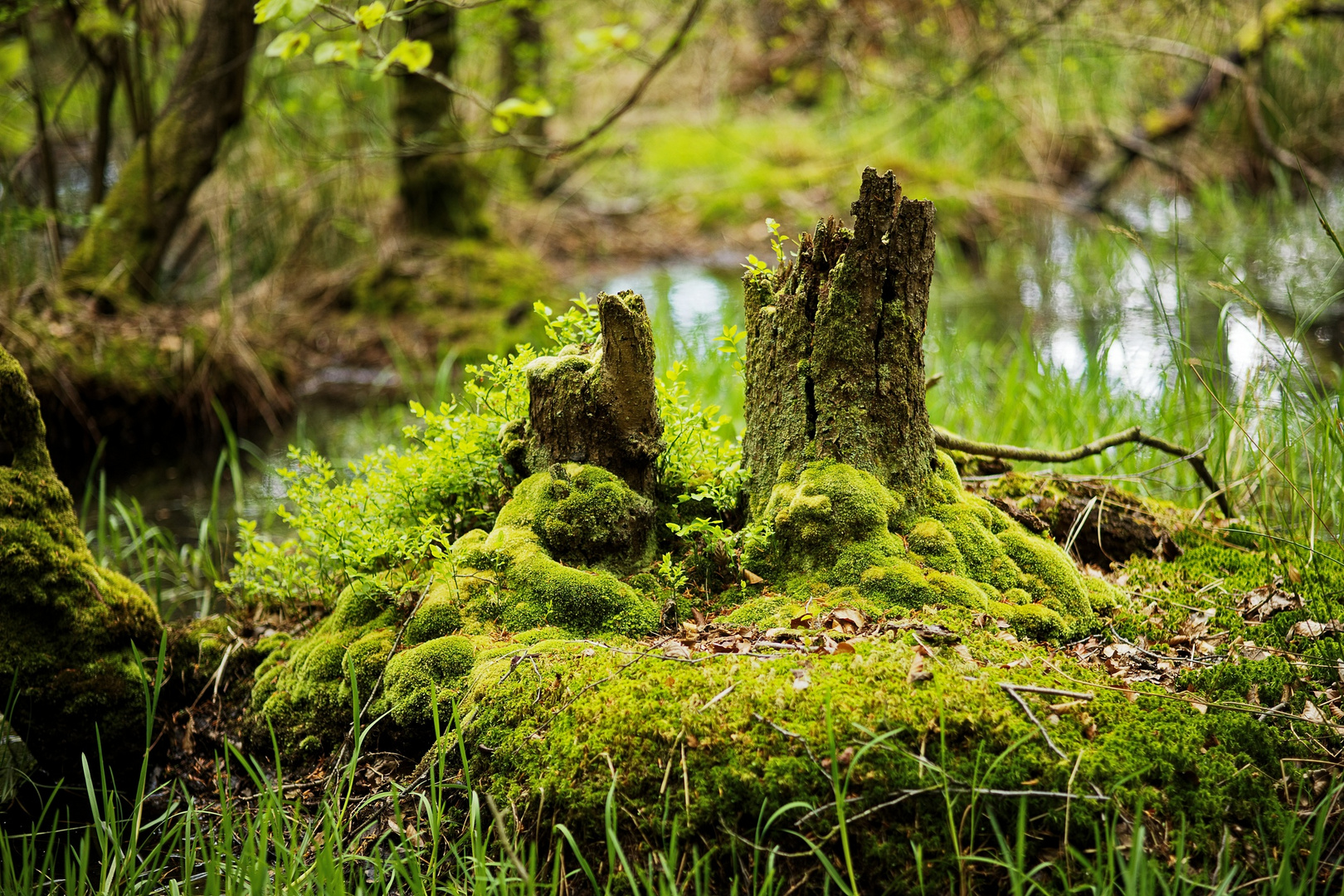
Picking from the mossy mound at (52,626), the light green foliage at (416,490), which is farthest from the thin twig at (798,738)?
the mossy mound at (52,626)

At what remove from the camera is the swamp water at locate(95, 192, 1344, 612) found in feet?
15.3

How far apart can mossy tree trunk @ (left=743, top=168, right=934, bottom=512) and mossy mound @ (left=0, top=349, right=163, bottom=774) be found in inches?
90.3

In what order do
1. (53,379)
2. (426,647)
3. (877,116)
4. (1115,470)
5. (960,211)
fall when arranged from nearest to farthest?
1. (426,647)
2. (1115,470)
3. (53,379)
4. (960,211)
5. (877,116)

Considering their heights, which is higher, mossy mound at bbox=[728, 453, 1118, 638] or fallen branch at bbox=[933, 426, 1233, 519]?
fallen branch at bbox=[933, 426, 1233, 519]

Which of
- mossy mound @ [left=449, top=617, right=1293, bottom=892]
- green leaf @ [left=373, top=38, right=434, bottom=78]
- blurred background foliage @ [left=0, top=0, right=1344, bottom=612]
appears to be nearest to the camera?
mossy mound @ [left=449, top=617, right=1293, bottom=892]

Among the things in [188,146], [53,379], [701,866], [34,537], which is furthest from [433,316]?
[701,866]

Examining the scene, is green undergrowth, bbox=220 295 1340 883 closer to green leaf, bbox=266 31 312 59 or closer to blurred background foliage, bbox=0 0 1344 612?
blurred background foliage, bbox=0 0 1344 612

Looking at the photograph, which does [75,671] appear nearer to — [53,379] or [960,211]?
[53,379]

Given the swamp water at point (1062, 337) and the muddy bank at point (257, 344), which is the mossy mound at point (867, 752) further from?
the muddy bank at point (257, 344)

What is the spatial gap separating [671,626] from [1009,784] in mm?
1135

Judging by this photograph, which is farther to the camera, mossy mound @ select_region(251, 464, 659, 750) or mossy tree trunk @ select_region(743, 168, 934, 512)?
mossy tree trunk @ select_region(743, 168, 934, 512)

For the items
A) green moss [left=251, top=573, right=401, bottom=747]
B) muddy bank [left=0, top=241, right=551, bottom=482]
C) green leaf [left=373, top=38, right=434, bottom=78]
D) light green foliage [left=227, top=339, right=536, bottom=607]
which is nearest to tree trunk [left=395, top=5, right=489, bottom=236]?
muddy bank [left=0, top=241, right=551, bottom=482]

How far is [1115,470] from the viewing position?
4707mm

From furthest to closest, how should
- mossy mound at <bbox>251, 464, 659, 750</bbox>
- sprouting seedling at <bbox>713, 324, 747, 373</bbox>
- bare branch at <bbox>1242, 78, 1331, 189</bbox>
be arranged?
bare branch at <bbox>1242, 78, 1331, 189</bbox>
sprouting seedling at <bbox>713, 324, 747, 373</bbox>
mossy mound at <bbox>251, 464, 659, 750</bbox>
